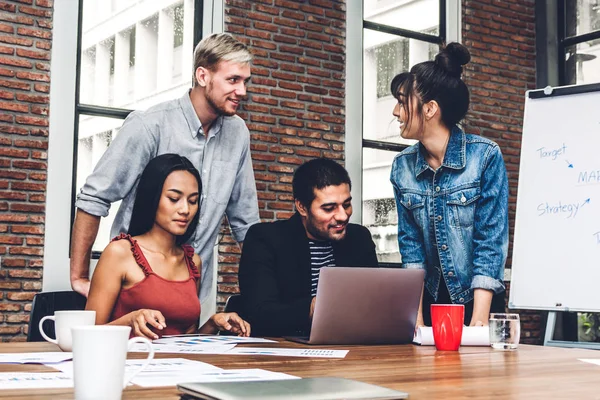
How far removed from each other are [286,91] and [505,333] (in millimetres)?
3485

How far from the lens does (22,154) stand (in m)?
4.26

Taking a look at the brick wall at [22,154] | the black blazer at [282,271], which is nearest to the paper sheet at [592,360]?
the black blazer at [282,271]

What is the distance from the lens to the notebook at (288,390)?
2.96 ft

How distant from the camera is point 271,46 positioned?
16.9ft

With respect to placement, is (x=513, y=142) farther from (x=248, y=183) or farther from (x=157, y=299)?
(x=157, y=299)

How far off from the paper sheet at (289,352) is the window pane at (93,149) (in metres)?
3.02

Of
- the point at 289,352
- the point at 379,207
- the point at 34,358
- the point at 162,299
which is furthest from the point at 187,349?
the point at 379,207

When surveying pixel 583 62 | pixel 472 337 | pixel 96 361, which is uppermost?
pixel 583 62

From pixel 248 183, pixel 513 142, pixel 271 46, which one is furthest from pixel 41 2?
pixel 513 142

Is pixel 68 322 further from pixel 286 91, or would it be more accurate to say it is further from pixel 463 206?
pixel 286 91

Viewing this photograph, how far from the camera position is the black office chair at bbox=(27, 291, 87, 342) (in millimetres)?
2234

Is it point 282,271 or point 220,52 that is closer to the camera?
point 282,271

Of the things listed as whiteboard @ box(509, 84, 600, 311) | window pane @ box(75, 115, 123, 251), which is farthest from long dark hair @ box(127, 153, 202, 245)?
window pane @ box(75, 115, 123, 251)

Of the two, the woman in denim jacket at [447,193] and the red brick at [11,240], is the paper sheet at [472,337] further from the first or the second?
the red brick at [11,240]
